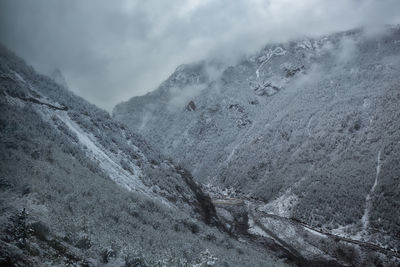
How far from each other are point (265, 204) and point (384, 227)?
72.9 ft

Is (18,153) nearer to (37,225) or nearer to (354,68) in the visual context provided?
(37,225)

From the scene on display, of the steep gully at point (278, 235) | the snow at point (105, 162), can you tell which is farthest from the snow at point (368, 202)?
the snow at point (105, 162)

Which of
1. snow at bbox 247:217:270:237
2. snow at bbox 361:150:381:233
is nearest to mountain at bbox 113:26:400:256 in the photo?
snow at bbox 361:150:381:233

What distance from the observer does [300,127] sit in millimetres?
78812

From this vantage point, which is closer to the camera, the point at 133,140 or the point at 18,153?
the point at 18,153

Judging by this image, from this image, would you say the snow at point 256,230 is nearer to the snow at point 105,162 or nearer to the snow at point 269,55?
the snow at point 105,162

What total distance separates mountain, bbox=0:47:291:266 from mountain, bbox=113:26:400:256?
2056cm

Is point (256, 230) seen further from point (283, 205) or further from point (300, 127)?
point (300, 127)

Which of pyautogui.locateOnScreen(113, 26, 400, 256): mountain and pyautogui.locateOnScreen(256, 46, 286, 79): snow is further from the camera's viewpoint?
pyautogui.locateOnScreen(256, 46, 286, 79): snow

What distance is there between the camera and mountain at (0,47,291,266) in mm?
6587

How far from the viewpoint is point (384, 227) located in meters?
37.6

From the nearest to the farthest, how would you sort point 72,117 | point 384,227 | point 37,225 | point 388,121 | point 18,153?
point 37,225 < point 18,153 < point 72,117 < point 384,227 < point 388,121

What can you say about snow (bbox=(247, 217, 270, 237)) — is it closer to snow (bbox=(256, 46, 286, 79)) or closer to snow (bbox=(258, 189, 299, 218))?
snow (bbox=(258, 189, 299, 218))

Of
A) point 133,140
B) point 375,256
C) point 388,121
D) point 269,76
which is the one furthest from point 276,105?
point 133,140
